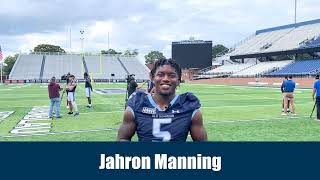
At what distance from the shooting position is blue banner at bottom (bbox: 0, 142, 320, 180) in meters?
2.86

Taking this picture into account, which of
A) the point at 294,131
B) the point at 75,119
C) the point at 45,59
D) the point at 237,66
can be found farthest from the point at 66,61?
the point at 294,131

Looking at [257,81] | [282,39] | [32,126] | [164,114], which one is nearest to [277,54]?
[282,39]

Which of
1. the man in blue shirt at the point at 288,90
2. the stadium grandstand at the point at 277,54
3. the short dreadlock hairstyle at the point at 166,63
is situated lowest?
the man in blue shirt at the point at 288,90

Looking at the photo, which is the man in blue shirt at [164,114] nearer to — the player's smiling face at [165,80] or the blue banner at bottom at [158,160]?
the player's smiling face at [165,80]

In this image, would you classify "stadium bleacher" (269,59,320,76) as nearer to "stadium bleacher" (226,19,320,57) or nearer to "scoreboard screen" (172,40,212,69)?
"stadium bleacher" (226,19,320,57)

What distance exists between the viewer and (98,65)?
8200 cm

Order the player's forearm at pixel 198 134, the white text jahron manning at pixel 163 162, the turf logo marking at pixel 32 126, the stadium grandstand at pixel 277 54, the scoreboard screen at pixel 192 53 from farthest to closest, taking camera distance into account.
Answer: the scoreboard screen at pixel 192 53 < the stadium grandstand at pixel 277 54 < the turf logo marking at pixel 32 126 < the player's forearm at pixel 198 134 < the white text jahron manning at pixel 163 162

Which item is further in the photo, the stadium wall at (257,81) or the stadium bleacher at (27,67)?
the stadium bleacher at (27,67)

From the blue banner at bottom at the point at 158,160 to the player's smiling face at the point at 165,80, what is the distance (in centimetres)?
71

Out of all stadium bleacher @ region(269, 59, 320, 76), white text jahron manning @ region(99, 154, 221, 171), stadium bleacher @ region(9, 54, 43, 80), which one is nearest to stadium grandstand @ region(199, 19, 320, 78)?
stadium bleacher @ region(269, 59, 320, 76)

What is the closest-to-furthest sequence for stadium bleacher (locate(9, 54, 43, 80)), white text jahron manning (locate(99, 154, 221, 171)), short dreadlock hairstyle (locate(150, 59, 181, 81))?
white text jahron manning (locate(99, 154, 221, 171)) → short dreadlock hairstyle (locate(150, 59, 181, 81)) → stadium bleacher (locate(9, 54, 43, 80))

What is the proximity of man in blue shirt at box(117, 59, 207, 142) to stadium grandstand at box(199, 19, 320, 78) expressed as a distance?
1829 inches

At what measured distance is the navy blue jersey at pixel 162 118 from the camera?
335cm

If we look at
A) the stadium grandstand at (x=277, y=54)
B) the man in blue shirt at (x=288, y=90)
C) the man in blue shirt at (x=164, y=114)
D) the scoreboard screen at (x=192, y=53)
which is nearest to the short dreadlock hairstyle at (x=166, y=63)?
the man in blue shirt at (x=164, y=114)
